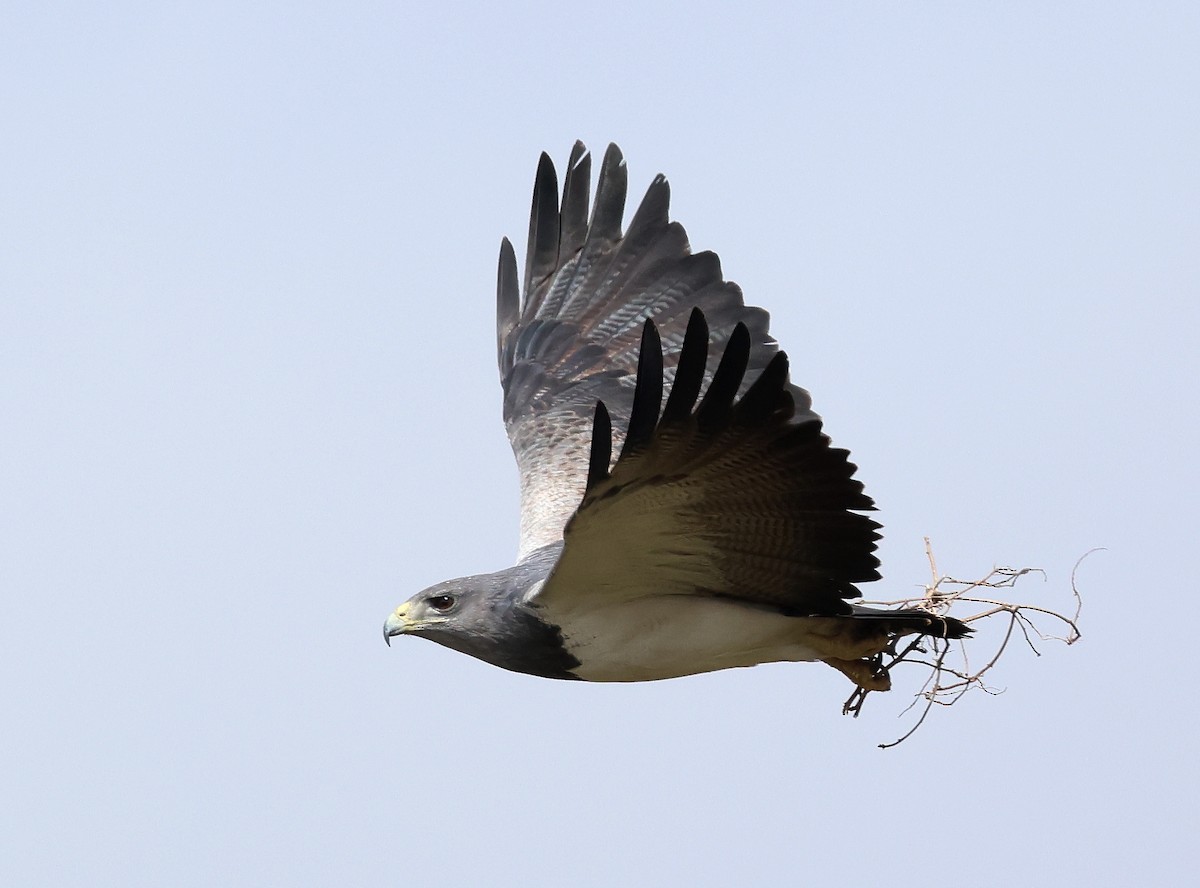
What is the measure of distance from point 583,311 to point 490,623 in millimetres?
3396

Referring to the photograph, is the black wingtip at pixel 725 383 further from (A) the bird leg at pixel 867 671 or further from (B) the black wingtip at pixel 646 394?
(A) the bird leg at pixel 867 671

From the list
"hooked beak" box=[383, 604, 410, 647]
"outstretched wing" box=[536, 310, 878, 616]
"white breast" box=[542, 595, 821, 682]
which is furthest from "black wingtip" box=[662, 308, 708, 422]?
"hooked beak" box=[383, 604, 410, 647]

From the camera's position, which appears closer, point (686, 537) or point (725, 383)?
point (725, 383)

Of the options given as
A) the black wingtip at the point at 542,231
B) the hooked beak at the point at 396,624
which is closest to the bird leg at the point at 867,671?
the hooked beak at the point at 396,624

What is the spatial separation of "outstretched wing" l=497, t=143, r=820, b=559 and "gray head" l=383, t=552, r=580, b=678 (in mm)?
1804

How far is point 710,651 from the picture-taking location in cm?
777

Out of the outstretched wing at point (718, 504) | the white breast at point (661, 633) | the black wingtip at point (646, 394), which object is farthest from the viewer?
the white breast at point (661, 633)

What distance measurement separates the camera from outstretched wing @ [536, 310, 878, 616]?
21.1 feet

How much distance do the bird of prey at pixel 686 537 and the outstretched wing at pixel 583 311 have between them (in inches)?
0.8

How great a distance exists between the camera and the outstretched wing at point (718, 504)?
6.44 meters

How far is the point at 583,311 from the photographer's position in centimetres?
1066

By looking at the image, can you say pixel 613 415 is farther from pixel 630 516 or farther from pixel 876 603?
pixel 630 516

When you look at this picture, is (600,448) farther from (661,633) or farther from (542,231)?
(542,231)

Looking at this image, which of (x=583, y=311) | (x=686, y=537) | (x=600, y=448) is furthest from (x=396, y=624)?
(x=583, y=311)
